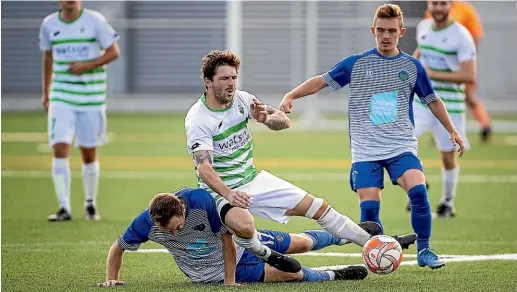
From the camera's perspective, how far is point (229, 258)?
310 inches

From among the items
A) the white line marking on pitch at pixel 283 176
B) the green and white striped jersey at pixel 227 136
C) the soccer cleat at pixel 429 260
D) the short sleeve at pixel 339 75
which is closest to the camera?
the green and white striped jersey at pixel 227 136

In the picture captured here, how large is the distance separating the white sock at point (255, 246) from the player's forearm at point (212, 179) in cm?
36

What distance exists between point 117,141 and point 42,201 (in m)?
7.95

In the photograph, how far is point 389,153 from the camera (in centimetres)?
888

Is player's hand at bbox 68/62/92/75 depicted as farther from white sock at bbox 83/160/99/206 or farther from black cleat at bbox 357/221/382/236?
black cleat at bbox 357/221/382/236

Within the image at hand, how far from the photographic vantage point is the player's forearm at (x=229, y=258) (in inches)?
309

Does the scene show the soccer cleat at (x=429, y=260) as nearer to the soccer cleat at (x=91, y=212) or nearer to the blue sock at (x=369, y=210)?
the blue sock at (x=369, y=210)

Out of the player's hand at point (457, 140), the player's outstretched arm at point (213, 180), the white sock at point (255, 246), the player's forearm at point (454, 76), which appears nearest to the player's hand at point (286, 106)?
the player's outstretched arm at point (213, 180)

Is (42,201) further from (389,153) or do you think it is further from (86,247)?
(389,153)

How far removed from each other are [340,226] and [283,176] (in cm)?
764

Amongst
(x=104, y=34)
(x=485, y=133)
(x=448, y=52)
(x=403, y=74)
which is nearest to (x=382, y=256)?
Answer: (x=403, y=74)

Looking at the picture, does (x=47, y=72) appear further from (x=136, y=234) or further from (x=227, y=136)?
(x=136, y=234)

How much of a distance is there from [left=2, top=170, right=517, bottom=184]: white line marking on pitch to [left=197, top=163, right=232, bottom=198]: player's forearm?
804cm

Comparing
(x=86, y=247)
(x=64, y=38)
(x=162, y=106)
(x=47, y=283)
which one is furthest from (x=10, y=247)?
(x=162, y=106)
